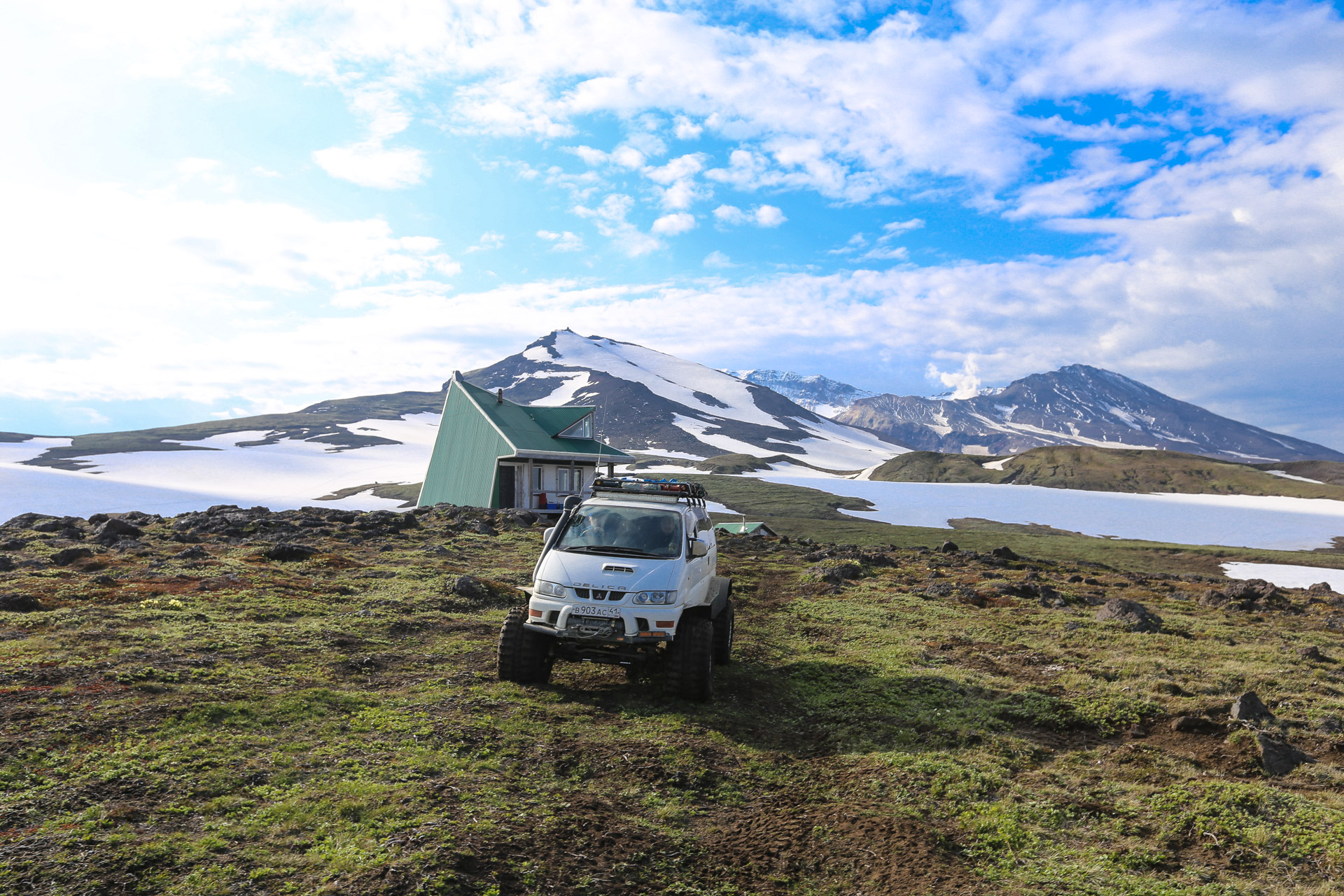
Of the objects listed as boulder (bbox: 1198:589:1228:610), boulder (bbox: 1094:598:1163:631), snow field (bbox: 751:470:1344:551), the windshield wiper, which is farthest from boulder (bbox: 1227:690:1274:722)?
snow field (bbox: 751:470:1344:551)

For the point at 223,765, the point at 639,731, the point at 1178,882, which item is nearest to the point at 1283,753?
the point at 1178,882

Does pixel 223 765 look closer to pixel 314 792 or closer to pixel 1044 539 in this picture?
pixel 314 792

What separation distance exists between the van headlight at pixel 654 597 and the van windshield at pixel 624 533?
0.76 meters

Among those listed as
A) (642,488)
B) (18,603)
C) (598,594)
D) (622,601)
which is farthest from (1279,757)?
(18,603)

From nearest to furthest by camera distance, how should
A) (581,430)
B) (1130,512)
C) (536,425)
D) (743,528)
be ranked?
1. (536,425)
2. (743,528)
3. (581,430)
4. (1130,512)

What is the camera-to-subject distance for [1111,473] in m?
115

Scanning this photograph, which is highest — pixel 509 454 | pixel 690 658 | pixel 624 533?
A: pixel 509 454

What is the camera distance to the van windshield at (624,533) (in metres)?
10.6

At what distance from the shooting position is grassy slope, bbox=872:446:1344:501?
324 ft

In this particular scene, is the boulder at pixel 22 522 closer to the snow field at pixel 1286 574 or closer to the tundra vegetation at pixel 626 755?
the tundra vegetation at pixel 626 755

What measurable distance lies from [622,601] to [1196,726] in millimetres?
7987

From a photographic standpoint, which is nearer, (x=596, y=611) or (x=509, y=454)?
(x=596, y=611)

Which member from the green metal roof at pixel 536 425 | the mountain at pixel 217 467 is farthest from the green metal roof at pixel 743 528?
the mountain at pixel 217 467

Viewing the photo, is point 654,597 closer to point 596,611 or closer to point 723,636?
point 596,611
